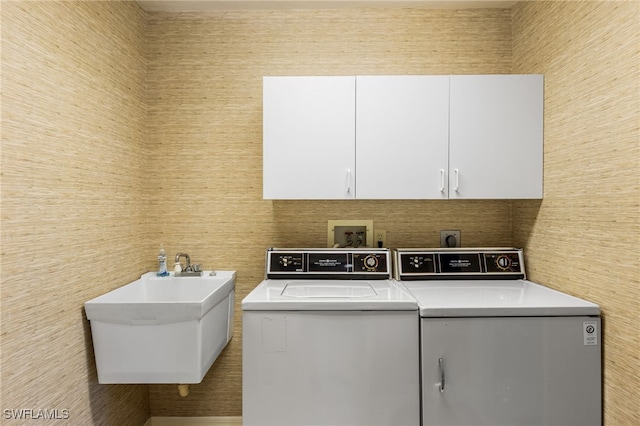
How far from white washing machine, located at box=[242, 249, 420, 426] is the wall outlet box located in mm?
709

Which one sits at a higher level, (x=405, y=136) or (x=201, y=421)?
(x=405, y=136)

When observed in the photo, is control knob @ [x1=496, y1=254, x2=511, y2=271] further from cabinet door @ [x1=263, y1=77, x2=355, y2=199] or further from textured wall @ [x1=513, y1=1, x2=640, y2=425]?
cabinet door @ [x1=263, y1=77, x2=355, y2=199]

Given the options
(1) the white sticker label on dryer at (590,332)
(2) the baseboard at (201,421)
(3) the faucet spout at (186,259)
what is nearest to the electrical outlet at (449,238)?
(1) the white sticker label on dryer at (590,332)

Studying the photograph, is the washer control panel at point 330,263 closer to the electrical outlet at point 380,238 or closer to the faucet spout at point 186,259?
the electrical outlet at point 380,238

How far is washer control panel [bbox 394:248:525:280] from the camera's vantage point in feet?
6.86

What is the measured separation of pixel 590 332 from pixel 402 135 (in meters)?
1.20

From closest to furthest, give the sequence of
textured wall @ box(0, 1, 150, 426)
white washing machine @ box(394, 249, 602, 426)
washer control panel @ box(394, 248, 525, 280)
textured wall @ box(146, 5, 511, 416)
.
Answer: textured wall @ box(0, 1, 150, 426), white washing machine @ box(394, 249, 602, 426), washer control panel @ box(394, 248, 525, 280), textured wall @ box(146, 5, 511, 416)

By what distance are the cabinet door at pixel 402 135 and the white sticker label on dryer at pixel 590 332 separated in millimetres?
827

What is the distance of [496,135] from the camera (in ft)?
6.30

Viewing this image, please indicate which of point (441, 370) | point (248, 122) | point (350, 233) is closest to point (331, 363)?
point (441, 370)

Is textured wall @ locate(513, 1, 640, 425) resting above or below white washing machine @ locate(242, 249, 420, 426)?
above

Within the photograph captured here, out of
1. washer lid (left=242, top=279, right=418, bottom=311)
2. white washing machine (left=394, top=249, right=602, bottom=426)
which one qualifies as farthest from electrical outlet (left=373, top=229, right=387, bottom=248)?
white washing machine (left=394, top=249, right=602, bottom=426)

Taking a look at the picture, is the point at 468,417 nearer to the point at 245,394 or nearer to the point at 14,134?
the point at 245,394

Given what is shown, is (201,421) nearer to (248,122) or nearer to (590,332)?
(248,122)
